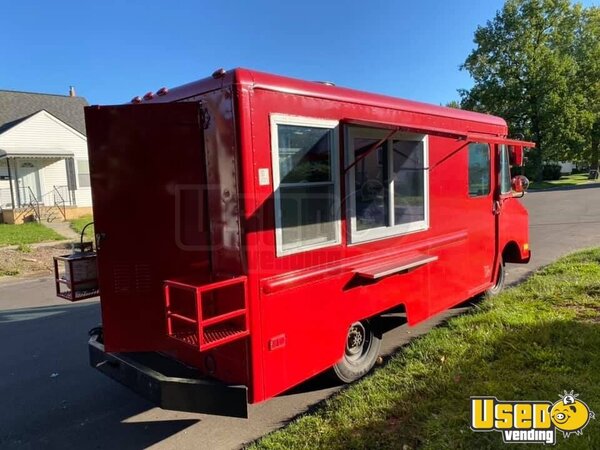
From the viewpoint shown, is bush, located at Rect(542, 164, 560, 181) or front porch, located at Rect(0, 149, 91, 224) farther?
bush, located at Rect(542, 164, 560, 181)

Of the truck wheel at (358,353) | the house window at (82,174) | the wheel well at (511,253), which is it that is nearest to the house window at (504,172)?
the wheel well at (511,253)

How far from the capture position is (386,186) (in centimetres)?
423

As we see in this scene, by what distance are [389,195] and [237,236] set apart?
1.75 m

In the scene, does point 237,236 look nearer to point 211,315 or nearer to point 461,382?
point 211,315

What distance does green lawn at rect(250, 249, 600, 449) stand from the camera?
124 inches

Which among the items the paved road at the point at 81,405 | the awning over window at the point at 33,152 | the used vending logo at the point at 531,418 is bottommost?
the paved road at the point at 81,405

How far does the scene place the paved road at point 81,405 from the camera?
139 inches

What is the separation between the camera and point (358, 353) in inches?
168

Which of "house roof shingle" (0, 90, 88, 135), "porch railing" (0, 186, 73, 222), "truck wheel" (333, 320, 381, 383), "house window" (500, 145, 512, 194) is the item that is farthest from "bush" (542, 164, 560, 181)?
"truck wheel" (333, 320, 381, 383)

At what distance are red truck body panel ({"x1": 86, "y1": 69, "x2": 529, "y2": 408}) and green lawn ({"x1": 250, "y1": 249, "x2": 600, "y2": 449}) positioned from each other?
0.41 m

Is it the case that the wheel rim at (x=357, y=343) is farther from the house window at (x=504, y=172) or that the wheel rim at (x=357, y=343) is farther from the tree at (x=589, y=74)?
the tree at (x=589, y=74)

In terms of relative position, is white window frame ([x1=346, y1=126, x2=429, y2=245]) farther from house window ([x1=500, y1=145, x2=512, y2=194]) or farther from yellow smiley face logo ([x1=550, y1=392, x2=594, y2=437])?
house window ([x1=500, y1=145, x2=512, y2=194])

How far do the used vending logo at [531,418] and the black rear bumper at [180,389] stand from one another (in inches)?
67.0

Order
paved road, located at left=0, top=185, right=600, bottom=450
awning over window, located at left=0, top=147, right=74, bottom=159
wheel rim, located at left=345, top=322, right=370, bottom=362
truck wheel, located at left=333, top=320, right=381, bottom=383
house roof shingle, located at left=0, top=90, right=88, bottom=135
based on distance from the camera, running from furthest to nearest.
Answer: house roof shingle, located at left=0, top=90, right=88, bottom=135, awning over window, located at left=0, top=147, right=74, bottom=159, wheel rim, located at left=345, top=322, right=370, bottom=362, truck wheel, located at left=333, top=320, right=381, bottom=383, paved road, located at left=0, top=185, right=600, bottom=450
